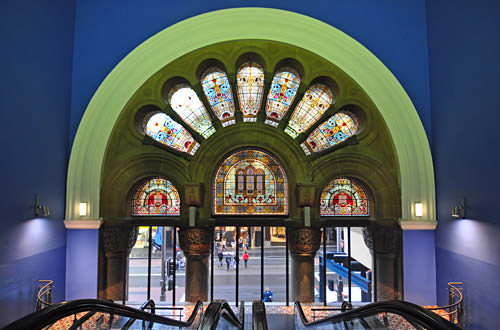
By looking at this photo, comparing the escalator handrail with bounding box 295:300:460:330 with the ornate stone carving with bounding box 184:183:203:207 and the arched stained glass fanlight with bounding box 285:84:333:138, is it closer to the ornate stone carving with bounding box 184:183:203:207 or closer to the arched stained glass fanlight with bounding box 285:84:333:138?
the ornate stone carving with bounding box 184:183:203:207

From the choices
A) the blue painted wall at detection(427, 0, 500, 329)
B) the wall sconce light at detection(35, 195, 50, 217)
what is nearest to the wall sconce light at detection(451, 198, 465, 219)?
the blue painted wall at detection(427, 0, 500, 329)

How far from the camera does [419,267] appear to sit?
25.0 ft

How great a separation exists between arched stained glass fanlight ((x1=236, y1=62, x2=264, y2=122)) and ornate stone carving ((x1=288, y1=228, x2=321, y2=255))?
308 centimetres

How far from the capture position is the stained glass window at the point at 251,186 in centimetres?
836

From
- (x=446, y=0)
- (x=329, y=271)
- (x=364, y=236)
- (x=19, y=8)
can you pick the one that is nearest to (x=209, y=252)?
(x=329, y=271)

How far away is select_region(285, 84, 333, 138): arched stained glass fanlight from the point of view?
8.40 m

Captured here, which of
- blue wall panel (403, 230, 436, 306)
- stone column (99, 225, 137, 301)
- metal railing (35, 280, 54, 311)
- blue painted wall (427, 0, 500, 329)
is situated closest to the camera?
blue painted wall (427, 0, 500, 329)

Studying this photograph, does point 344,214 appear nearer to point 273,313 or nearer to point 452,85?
point 273,313

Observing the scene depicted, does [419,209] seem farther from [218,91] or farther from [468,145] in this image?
[218,91]

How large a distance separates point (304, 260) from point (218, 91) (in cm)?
475

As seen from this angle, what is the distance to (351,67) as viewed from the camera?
26.0ft

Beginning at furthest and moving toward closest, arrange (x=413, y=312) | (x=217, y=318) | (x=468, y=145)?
(x=468, y=145)
(x=217, y=318)
(x=413, y=312)

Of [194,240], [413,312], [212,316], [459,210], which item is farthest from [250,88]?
[413,312]

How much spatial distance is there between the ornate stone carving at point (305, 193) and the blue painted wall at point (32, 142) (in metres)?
5.57
